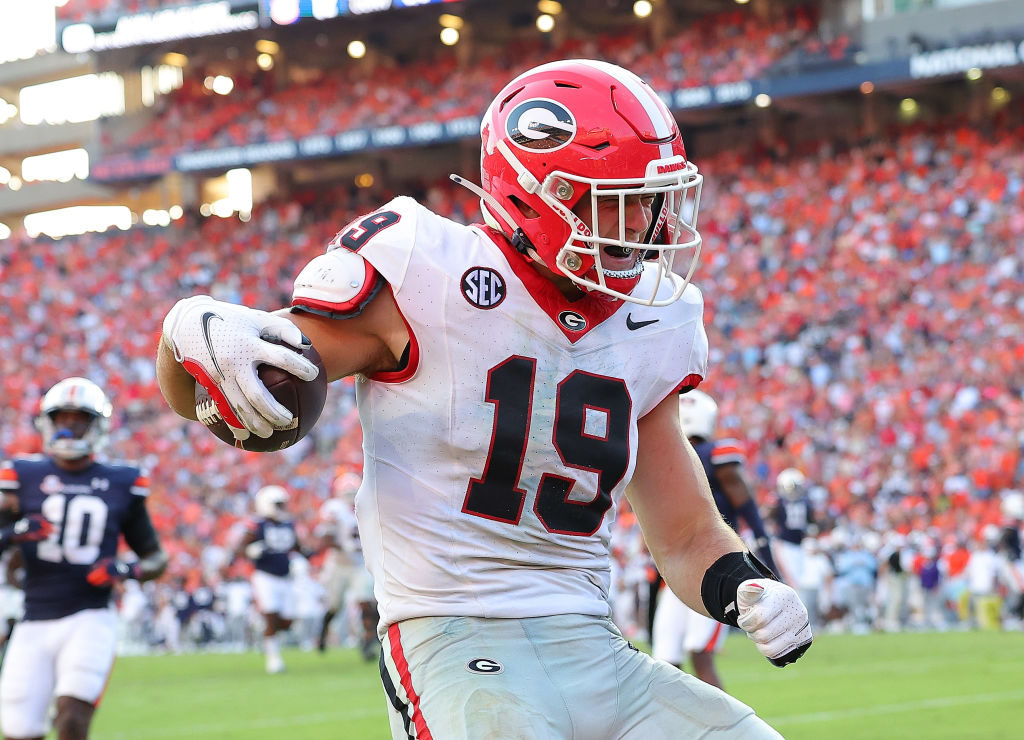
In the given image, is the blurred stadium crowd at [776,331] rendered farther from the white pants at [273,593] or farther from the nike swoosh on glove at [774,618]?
the nike swoosh on glove at [774,618]

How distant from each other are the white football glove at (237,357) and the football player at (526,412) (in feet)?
0.61

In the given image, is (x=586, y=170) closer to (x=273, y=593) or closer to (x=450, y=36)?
(x=273, y=593)

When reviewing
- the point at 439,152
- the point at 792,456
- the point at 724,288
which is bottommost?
the point at 792,456

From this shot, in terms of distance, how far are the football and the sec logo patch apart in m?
0.39

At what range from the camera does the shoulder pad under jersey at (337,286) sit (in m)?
2.51

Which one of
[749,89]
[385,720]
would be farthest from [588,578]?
[749,89]

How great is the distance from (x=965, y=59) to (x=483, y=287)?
2071 cm

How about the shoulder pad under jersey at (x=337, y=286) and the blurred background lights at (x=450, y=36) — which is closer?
the shoulder pad under jersey at (x=337, y=286)

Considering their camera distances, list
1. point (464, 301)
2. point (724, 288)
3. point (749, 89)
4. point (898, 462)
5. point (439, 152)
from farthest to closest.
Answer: point (439, 152), point (749, 89), point (724, 288), point (898, 462), point (464, 301)

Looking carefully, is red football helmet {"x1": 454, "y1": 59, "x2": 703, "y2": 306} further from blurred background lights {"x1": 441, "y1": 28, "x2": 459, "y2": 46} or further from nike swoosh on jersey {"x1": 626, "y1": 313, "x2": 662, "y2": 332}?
blurred background lights {"x1": 441, "y1": 28, "x2": 459, "y2": 46}

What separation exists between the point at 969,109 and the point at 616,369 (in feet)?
70.9

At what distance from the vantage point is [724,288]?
2175cm

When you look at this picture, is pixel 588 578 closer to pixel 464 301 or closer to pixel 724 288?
pixel 464 301

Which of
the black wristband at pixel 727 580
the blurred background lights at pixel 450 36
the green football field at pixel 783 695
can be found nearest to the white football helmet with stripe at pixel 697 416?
the green football field at pixel 783 695
